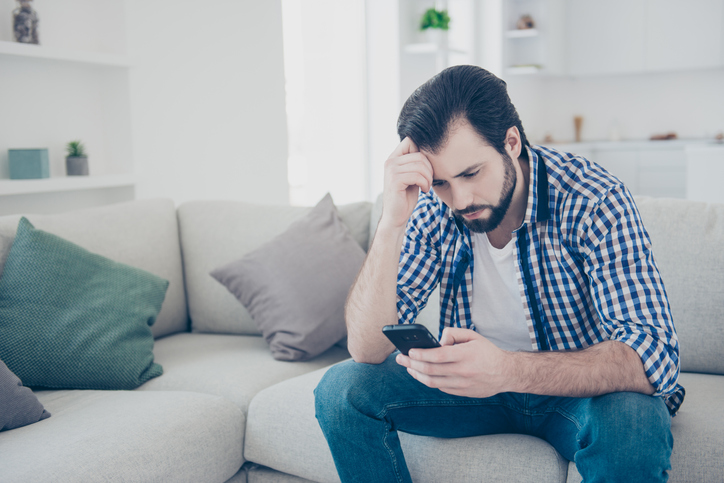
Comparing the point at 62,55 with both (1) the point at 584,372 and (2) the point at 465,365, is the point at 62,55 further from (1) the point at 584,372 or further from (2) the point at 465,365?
(1) the point at 584,372

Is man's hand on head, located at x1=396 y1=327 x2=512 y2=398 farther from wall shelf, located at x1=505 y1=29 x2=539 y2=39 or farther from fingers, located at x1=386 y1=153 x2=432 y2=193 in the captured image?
wall shelf, located at x1=505 y1=29 x2=539 y2=39

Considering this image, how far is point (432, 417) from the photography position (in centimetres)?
131

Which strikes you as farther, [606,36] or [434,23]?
[606,36]

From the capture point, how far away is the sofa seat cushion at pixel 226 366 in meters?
1.72

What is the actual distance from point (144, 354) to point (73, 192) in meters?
1.32

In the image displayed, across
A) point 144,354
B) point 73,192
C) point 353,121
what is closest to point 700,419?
point 144,354

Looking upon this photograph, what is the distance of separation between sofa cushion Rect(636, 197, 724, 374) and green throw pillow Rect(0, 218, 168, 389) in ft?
4.55

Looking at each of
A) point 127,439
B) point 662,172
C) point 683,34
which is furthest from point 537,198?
point 683,34

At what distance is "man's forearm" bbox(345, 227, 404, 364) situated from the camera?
1383 millimetres

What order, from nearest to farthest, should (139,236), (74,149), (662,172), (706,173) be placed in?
(139,236) < (74,149) < (706,173) < (662,172)

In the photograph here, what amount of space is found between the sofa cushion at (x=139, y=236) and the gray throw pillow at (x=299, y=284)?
0.83 feet

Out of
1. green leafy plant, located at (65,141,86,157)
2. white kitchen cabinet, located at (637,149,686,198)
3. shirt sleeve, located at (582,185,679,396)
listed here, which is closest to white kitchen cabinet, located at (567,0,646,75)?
white kitchen cabinet, located at (637,149,686,198)

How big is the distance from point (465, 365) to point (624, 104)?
5766 millimetres

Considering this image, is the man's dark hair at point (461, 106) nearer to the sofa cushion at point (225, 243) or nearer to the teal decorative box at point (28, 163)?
the sofa cushion at point (225, 243)
